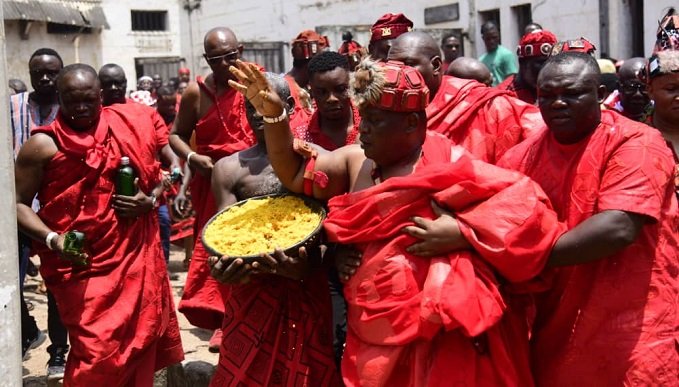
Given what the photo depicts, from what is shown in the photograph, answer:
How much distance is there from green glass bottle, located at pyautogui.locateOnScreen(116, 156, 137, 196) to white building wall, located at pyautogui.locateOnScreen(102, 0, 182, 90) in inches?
→ 979

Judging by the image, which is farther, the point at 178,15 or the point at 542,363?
the point at 178,15

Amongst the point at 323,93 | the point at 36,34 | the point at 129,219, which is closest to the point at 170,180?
the point at 129,219

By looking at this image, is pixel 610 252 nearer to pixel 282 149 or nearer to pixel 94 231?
pixel 282 149

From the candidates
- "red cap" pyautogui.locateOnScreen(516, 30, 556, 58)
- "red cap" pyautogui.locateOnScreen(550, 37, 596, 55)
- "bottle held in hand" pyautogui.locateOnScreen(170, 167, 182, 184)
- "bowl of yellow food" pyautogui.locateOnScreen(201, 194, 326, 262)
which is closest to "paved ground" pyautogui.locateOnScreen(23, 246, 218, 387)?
"bottle held in hand" pyautogui.locateOnScreen(170, 167, 182, 184)

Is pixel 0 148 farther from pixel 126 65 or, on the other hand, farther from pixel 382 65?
pixel 126 65

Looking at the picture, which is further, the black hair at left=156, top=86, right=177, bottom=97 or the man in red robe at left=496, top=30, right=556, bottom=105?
the black hair at left=156, top=86, right=177, bottom=97

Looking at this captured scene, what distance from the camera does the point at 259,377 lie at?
4.07 m

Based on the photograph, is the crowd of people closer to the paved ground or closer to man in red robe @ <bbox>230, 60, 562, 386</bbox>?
man in red robe @ <bbox>230, 60, 562, 386</bbox>

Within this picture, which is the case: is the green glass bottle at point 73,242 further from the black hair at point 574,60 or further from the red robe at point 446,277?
the black hair at point 574,60

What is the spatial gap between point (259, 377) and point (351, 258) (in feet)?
2.81

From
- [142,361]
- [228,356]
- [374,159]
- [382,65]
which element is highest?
[382,65]

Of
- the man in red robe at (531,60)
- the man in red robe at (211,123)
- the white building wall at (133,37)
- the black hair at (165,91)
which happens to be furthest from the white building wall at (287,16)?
the man in red robe at (531,60)

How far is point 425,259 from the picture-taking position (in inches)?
132

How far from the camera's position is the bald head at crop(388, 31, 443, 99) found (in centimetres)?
445
